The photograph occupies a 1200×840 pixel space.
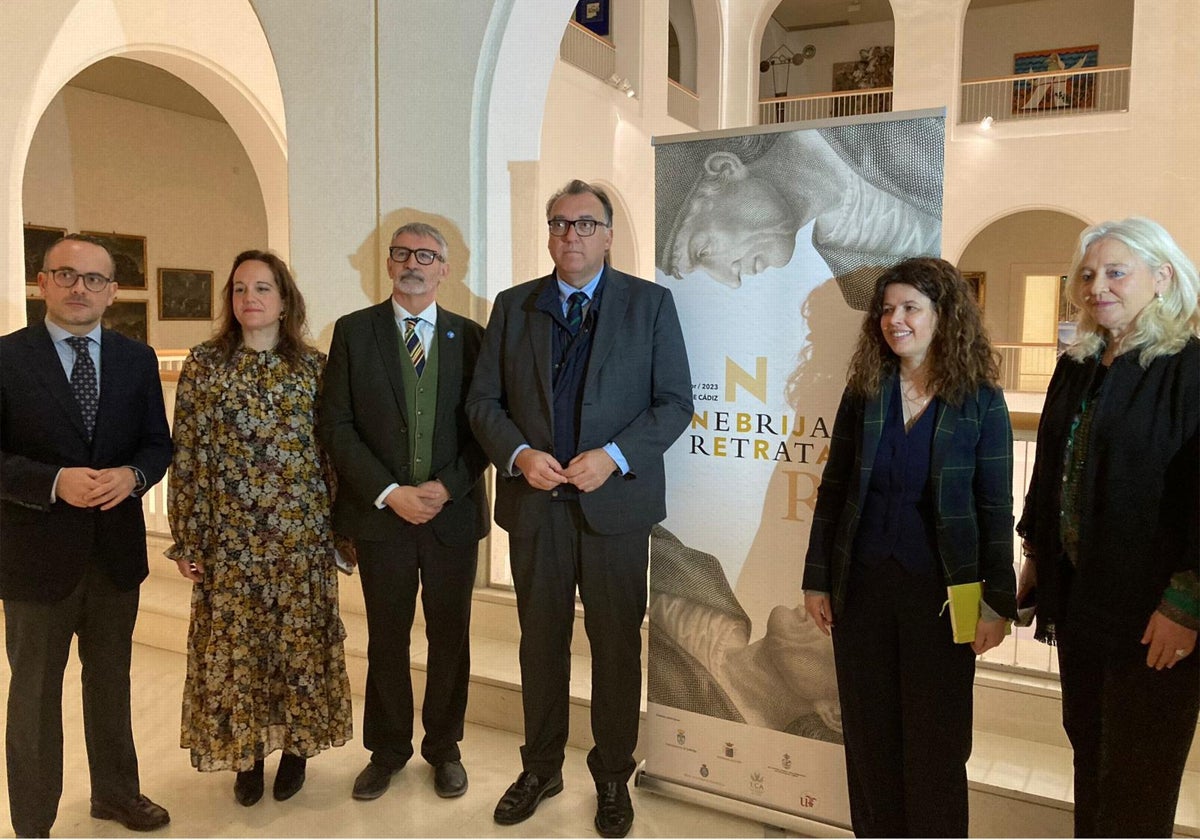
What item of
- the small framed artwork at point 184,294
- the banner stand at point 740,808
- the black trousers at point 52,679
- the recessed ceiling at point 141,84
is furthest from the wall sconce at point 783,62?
the black trousers at point 52,679

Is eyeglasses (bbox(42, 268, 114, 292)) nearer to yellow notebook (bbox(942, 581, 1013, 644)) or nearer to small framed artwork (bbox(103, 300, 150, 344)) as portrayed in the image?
yellow notebook (bbox(942, 581, 1013, 644))

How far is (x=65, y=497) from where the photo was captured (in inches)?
94.5

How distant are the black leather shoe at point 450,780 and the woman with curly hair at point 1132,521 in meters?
1.86

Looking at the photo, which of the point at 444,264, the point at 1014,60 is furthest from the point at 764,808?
the point at 1014,60

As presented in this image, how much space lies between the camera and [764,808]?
2.79 m

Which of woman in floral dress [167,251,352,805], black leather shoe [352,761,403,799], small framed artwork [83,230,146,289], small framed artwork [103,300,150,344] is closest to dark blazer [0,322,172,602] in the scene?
woman in floral dress [167,251,352,805]

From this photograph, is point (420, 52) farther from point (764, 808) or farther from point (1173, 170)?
point (1173, 170)

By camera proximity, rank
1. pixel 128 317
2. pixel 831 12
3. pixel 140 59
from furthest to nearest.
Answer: pixel 831 12 → pixel 128 317 → pixel 140 59

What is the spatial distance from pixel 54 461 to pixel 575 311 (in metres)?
1.50

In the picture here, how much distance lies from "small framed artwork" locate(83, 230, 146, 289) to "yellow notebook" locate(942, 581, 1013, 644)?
38.2ft

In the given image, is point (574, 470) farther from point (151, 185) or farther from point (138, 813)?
point (151, 185)

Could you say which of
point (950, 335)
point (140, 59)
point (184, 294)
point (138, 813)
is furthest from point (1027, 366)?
point (138, 813)

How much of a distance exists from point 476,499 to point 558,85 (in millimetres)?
→ 7732

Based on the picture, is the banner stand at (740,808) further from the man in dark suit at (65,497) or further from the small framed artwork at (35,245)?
the small framed artwork at (35,245)
